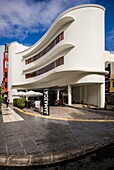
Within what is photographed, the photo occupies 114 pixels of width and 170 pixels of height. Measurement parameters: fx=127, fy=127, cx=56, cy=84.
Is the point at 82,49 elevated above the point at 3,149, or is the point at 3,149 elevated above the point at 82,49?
the point at 82,49

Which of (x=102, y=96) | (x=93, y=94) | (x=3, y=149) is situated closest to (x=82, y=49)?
(x=102, y=96)

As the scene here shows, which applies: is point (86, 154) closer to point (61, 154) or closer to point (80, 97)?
point (61, 154)

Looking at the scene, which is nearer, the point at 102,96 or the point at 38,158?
the point at 38,158

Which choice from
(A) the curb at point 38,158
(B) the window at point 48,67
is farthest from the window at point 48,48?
(A) the curb at point 38,158

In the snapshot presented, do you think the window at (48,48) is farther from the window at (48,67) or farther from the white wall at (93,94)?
the white wall at (93,94)

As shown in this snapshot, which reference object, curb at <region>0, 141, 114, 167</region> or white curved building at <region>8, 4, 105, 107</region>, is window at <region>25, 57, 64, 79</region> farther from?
curb at <region>0, 141, 114, 167</region>

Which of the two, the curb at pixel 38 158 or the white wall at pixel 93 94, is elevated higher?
the white wall at pixel 93 94

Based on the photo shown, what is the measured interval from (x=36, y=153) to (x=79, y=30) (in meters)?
19.7

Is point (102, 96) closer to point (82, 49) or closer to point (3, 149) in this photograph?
point (82, 49)

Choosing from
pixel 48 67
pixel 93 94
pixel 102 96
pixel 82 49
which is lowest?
pixel 102 96

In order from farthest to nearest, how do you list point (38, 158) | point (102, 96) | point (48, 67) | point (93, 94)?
point (48, 67) → point (93, 94) → point (102, 96) → point (38, 158)

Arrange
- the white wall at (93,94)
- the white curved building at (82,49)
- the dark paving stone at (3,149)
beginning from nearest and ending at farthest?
the dark paving stone at (3,149)
the white curved building at (82,49)
the white wall at (93,94)

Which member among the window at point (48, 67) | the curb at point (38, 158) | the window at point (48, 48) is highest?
the window at point (48, 48)

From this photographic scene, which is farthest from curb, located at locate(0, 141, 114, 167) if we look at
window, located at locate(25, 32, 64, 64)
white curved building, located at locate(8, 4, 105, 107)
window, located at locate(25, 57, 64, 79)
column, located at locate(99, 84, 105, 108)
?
window, located at locate(25, 32, 64, 64)
